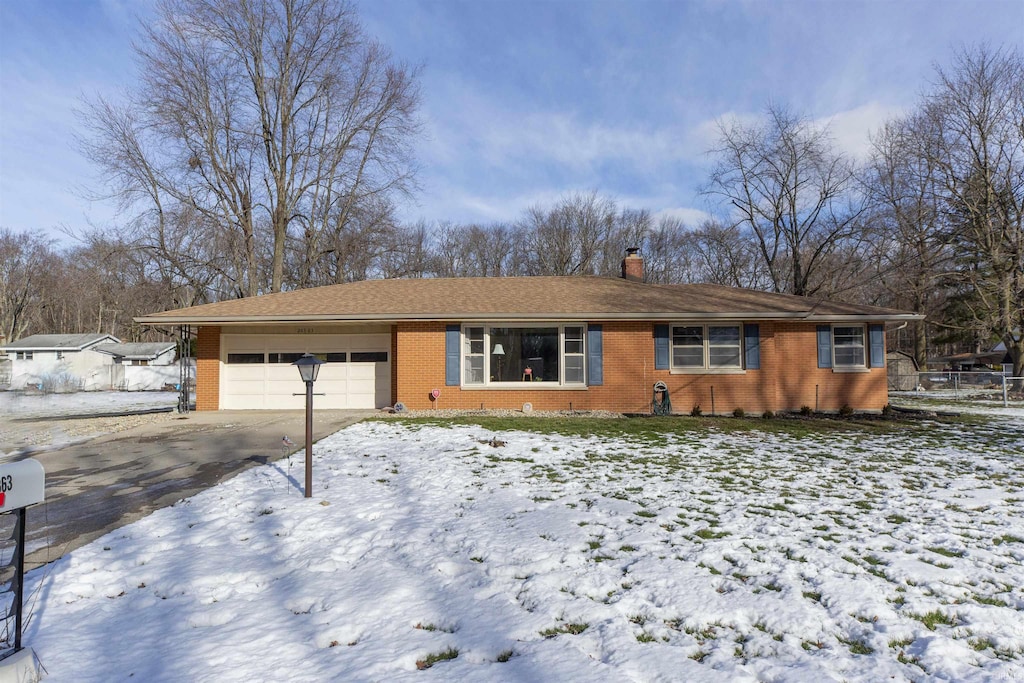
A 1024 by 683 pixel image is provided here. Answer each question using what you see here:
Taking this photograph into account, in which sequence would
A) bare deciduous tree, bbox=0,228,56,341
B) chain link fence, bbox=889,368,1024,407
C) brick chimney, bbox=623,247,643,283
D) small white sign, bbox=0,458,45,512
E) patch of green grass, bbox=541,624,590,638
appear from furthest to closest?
1. bare deciduous tree, bbox=0,228,56,341
2. chain link fence, bbox=889,368,1024,407
3. brick chimney, bbox=623,247,643,283
4. patch of green grass, bbox=541,624,590,638
5. small white sign, bbox=0,458,45,512

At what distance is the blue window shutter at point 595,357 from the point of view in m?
12.9

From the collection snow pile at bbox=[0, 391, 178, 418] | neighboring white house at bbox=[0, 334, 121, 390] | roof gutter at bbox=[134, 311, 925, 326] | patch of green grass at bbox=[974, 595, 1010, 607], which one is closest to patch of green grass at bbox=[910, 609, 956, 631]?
patch of green grass at bbox=[974, 595, 1010, 607]

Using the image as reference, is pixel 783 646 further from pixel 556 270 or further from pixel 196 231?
pixel 556 270

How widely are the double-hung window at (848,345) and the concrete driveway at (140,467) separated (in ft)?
38.3

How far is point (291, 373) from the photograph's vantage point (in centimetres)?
1384

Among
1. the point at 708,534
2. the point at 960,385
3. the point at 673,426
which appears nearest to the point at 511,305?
the point at 673,426

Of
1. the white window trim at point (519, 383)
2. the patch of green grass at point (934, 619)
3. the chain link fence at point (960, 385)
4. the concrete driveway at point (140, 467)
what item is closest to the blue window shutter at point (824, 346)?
the white window trim at point (519, 383)

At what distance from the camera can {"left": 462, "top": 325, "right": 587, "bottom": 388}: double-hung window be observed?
42.9 feet

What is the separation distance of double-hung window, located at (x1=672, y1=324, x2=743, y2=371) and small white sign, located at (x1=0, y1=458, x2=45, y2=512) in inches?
483

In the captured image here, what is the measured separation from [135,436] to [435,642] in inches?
372

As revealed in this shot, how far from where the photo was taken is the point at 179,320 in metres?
12.6

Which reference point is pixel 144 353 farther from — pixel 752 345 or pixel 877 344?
pixel 877 344

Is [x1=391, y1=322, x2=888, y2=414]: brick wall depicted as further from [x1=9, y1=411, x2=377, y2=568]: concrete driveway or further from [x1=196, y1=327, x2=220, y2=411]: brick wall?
[x1=196, y1=327, x2=220, y2=411]: brick wall

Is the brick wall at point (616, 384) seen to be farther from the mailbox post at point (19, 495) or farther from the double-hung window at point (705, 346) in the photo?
the mailbox post at point (19, 495)
